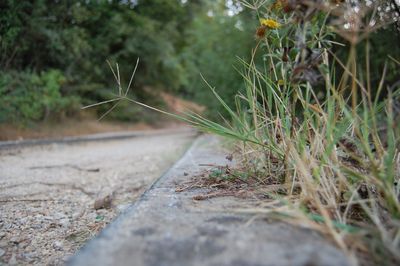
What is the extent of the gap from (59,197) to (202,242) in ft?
5.21

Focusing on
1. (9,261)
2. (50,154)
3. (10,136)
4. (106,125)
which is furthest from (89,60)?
(9,261)

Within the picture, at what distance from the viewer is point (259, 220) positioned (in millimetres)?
909

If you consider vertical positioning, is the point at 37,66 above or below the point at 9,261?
above

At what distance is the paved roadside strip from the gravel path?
1.98 feet

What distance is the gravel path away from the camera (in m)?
1.41

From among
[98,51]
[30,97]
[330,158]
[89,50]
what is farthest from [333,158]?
[98,51]

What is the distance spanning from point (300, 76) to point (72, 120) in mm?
7106

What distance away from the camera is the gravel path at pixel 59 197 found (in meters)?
1.41

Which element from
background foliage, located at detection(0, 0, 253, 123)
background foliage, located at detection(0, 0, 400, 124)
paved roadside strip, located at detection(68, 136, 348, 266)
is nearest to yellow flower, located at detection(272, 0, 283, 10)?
paved roadside strip, located at detection(68, 136, 348, 266)

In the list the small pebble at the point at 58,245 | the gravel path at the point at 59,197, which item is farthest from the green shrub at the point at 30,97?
the small pebble at the point at 58,245

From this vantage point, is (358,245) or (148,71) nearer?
(358,245)

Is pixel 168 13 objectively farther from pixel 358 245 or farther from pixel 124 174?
pixel 358 245

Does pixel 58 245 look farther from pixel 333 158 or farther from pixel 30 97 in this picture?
pixel 30 97

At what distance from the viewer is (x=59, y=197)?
2.09 meters
